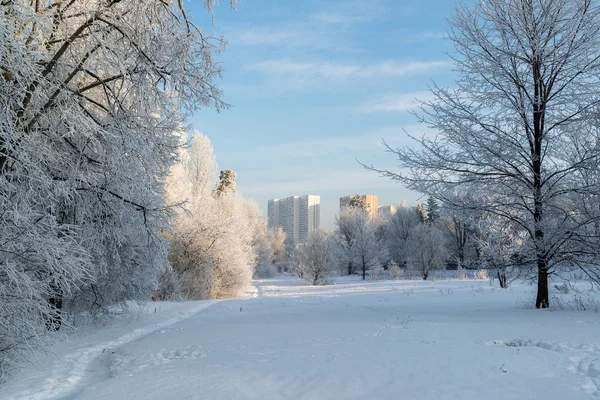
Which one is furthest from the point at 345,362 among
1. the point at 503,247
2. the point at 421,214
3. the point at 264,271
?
the point at 421,214

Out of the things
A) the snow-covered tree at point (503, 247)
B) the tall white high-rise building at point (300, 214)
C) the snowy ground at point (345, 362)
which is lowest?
the snowy ground at point (345, 362)

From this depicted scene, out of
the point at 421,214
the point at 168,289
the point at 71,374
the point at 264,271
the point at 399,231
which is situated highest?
the point at 421,214

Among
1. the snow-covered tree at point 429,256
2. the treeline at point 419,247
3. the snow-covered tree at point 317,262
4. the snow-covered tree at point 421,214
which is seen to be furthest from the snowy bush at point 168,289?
the snow-covered tree at point 421,214

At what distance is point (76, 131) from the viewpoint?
603cm

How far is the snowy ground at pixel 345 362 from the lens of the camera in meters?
3.94

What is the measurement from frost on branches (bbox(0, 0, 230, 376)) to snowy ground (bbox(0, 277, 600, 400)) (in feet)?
3.39

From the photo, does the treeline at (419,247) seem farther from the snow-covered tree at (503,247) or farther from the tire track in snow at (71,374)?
the tire track in snow at (71,374)

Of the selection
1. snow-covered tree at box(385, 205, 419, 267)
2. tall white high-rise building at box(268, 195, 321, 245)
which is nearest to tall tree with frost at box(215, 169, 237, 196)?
snow-covered tree at box(385, 205, 419, 267)

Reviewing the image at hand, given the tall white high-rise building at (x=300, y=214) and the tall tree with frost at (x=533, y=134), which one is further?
the tall white high-rise building at (x=300, y=214)

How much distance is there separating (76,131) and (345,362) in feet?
16.1

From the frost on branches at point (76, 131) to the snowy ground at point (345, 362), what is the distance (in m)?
1.03

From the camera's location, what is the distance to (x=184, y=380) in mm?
4574

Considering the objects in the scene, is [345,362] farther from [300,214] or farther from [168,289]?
[300,214]

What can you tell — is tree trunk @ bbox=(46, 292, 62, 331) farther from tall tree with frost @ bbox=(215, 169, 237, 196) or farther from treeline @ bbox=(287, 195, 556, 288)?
tall tree with frost @ bbox=(215, 169, 237, 196)
